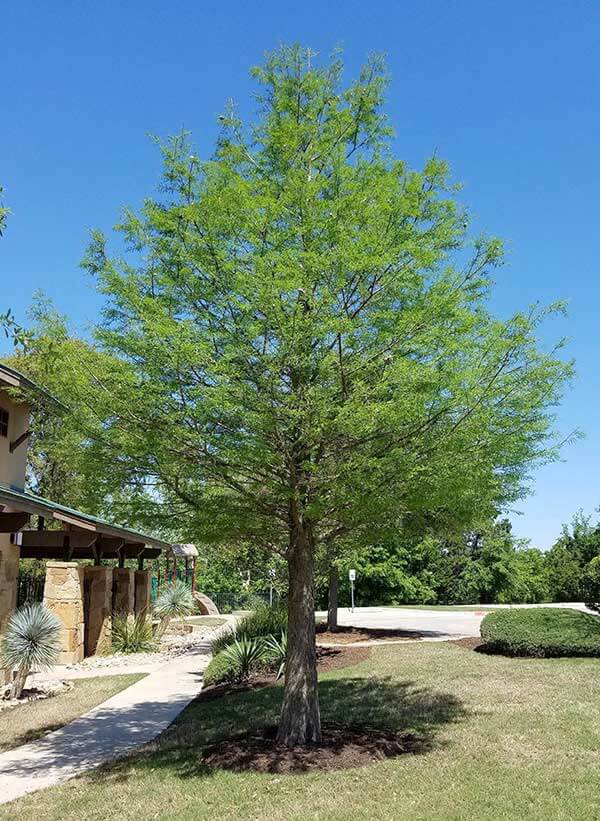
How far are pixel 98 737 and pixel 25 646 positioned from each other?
12.1 ft

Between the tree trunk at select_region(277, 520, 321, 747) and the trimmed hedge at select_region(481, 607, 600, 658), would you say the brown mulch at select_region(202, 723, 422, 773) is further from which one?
the trimmed hedge at select_region(481, 607, 600, 658)

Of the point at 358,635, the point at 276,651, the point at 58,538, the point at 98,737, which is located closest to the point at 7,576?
the point at 58,538

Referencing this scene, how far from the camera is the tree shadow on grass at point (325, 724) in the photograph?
8344 mm

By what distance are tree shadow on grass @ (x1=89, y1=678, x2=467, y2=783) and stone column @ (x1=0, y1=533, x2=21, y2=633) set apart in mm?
5467

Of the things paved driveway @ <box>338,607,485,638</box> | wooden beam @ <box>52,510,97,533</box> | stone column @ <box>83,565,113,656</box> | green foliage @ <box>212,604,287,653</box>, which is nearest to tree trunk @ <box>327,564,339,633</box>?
paved driveway @ <box>338,607,485,638</box>

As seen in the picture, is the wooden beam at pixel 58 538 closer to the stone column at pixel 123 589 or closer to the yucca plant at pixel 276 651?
the stone column at pixel 123 589

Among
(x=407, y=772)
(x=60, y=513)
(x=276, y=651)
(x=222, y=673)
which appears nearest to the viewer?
(x=407, y=772)

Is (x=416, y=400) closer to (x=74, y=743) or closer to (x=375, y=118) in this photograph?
(x=375, y=118)

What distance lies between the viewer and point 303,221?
785cm

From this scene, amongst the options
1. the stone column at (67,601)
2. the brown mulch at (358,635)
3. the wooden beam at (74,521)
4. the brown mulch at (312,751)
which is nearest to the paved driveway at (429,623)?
the brown mulch at (358,635)

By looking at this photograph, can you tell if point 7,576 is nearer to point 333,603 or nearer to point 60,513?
point 60,513

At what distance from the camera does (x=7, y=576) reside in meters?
16.4

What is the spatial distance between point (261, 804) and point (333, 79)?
28.6 ft

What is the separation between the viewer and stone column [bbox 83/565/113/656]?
20.2 m
